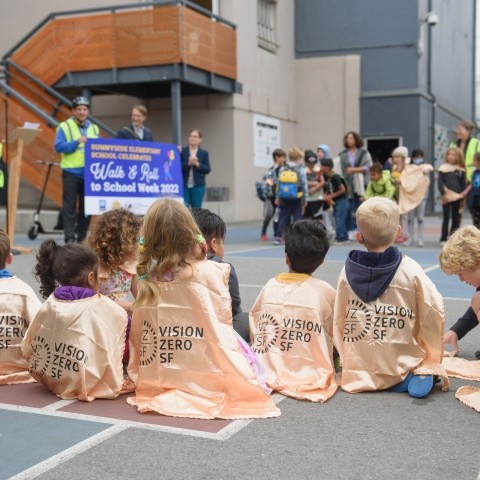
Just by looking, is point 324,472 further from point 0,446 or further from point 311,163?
point 311,163

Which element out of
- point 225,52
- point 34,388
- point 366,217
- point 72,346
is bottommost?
point 34,388

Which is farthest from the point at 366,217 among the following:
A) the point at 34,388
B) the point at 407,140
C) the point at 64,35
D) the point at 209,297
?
the point at 407,140

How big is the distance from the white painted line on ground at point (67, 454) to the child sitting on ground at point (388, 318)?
139 centimetres

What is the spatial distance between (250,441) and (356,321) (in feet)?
3.85

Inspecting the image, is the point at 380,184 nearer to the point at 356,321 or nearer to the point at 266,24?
the point at 356,321

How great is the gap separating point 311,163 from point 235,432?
10216 millimetres

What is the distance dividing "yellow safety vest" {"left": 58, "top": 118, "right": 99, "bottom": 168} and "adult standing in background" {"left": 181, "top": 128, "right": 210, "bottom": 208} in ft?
5.79

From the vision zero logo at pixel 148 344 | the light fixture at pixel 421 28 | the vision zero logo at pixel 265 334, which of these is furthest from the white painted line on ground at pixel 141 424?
the light fixture at pixel 421 28

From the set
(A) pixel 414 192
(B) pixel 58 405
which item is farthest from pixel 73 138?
(B) pixel 58 405

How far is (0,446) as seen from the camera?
3244 mm

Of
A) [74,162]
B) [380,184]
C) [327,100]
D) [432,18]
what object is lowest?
[380,184]

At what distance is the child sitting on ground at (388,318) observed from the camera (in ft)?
13.4

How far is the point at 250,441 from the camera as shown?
3.29 meters

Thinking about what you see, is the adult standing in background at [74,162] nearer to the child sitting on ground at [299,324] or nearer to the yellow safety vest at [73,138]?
the yellow safety vest at [73,138]
